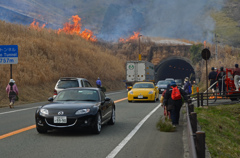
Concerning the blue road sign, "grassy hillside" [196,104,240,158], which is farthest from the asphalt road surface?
the blue road sign

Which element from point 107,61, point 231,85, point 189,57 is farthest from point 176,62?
point 231,85

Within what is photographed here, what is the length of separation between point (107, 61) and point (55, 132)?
47892mm

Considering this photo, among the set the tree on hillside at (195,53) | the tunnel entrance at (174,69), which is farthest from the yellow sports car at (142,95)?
the tunnel entrance at (174,69)

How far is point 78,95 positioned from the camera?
10938 millimetres

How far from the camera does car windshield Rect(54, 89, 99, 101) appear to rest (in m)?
10.8

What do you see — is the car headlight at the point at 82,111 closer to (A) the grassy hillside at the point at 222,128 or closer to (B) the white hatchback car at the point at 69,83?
(A) the grassy hillside at the point at 222,128

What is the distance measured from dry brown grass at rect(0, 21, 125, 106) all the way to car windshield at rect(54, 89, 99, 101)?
14.5 m

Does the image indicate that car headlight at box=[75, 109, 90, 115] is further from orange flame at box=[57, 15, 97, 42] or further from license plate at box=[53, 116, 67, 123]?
orange flame at box=[57, 15, 97, 42]

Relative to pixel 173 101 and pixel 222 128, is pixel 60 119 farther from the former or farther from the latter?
pixel 222 128

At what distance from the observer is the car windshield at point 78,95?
35.3 ft

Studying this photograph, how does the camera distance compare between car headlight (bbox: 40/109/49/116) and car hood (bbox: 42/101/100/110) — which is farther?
car hood (bbox: 42/101/100/110)

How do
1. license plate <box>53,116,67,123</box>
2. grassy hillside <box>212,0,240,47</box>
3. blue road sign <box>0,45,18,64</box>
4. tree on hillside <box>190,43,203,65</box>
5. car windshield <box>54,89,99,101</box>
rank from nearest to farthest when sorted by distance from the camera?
license plate <box>53,116,67,123</box>, car windshield <box>54,89,99,101</box>, blue road sign <box>0,45,18,64</box>, tree on hillside <box>190,43,203,65</box>, grassy hillside <box>212,0,240,47</box>

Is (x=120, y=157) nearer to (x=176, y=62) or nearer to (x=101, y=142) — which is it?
(x=101, y=142)

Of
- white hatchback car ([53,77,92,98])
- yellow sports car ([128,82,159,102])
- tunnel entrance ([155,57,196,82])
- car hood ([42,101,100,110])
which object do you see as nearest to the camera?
car hood ([42,101,100,110])
